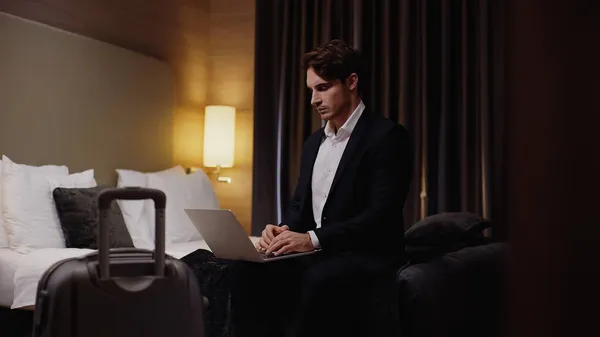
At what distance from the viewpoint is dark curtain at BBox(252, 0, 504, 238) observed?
4.42 m

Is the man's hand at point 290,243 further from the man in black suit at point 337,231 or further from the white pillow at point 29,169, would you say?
the white pillow at point 29,169

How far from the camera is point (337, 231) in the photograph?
90.4 inches

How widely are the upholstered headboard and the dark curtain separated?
34.4 inches

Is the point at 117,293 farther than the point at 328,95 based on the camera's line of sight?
No

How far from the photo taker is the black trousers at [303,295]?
7.29 ft

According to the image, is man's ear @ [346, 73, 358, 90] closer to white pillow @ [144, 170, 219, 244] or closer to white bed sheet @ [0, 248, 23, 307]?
white bed sheet @ [0, 248, 23, 307]

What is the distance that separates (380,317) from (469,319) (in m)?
0.65

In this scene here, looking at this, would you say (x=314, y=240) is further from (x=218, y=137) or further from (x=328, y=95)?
(x=218, y=137)

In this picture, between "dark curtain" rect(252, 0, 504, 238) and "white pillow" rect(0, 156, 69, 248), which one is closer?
"white pillow" rect(0, 156, 69, 248)

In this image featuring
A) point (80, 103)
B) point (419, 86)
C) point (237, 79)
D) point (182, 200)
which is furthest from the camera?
point (237, 79)

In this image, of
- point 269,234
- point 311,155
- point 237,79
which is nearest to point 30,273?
point 269,234

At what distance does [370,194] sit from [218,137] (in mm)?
2965

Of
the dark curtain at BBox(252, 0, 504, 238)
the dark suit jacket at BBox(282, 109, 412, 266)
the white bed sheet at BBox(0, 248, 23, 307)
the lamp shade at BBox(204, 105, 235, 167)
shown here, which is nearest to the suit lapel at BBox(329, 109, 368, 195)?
the dark suit jacket at BBox(282, 109, 412, 266)

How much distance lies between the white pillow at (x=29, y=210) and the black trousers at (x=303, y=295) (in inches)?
59.0
